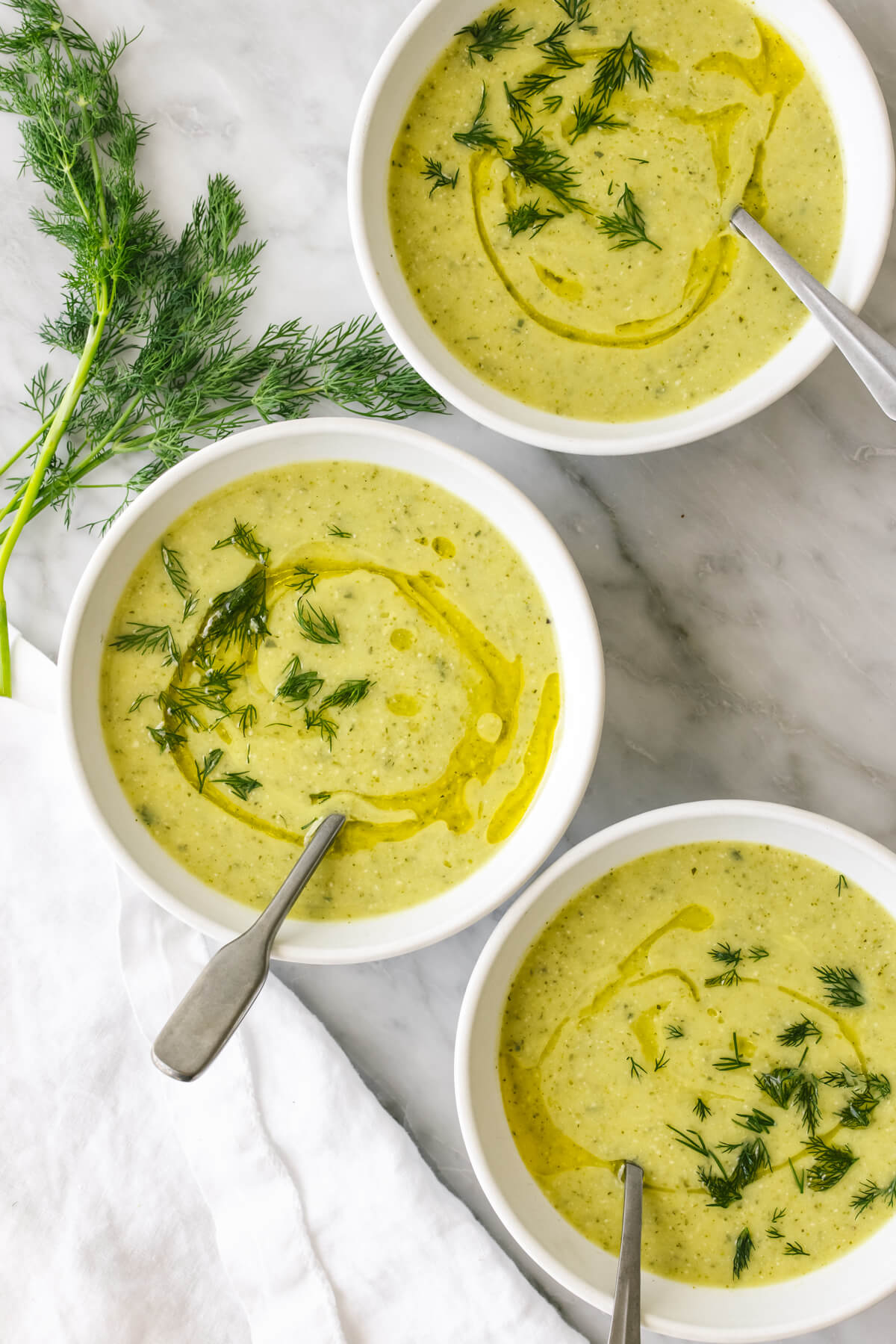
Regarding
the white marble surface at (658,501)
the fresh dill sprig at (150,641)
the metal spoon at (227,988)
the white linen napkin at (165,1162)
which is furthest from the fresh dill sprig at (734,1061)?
the fresh dill sprig at (150,641)

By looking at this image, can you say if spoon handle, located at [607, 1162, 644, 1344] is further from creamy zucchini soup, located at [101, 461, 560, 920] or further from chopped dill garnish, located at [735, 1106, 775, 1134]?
creamy zucchini soup, located at [101, 461, 560, 920]

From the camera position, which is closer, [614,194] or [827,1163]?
[614,194]

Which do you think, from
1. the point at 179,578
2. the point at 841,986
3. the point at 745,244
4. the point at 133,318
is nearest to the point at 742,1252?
the point at 841,986

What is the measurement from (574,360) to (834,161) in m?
0.59

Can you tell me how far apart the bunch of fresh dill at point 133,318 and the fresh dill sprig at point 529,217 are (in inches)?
14.5

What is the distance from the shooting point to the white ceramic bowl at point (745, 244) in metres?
1.82

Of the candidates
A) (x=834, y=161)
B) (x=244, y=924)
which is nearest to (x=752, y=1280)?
(x=244, y=924)

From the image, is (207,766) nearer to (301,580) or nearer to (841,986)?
(301,580)

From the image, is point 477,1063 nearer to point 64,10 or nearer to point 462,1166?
point 462,1166

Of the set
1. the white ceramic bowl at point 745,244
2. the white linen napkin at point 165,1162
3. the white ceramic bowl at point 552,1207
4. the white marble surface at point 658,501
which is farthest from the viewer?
the white linen napkin at point 165,1162

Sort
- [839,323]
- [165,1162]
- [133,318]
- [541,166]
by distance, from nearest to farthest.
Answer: [839,323], [541,166], [133,318], [165,1162]

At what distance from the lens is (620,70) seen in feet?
6.12

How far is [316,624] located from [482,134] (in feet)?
3.11

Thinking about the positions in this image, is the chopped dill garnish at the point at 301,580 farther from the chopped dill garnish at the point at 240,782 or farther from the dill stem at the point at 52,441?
the dill stem at the point at 52,441
